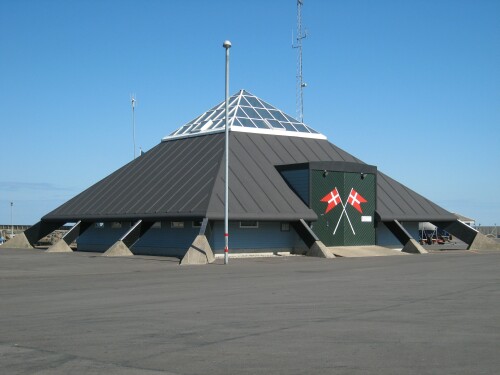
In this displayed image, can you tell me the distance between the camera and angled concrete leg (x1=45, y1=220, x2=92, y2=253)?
4113 cm

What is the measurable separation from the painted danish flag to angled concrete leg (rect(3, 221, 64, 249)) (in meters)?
19.1

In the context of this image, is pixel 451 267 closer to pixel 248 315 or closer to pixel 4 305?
pixel 248 315

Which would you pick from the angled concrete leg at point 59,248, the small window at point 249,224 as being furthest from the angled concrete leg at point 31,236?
the small window at point 249,224

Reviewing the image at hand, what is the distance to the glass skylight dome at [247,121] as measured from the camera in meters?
45.7

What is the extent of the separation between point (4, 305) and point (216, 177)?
23215 millimetres

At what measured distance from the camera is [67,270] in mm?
26688

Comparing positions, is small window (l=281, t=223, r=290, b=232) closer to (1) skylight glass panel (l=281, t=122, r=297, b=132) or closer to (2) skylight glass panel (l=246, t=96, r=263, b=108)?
(1) skylight glass panel (l=281, t=122, r=297, b=132)

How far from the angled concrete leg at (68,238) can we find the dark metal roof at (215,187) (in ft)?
2.31

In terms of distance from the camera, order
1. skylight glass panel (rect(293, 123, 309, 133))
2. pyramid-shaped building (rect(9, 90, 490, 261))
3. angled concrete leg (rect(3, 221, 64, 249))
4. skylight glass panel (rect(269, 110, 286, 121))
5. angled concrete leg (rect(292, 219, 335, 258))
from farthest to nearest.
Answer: skylight glass panel (rect(269, 110, 286, 121)), skylight glass panel (rect(293, 123, 309, 133)), angled concrete leg (rect(3, 221, 64, 249)), pyramid-shaped building (rect(9, 90, 490, 261)), angled concrete leg (rect(292, 219, 335, 258))

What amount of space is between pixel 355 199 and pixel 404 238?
4.12 m

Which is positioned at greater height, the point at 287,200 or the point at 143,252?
the point at 287,200

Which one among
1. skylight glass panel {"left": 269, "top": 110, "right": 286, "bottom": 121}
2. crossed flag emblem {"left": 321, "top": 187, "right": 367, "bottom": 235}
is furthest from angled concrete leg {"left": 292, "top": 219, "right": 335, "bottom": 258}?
skylight glass panel {"left": 269, "top": 110, "right": 286, "bottom": 121}

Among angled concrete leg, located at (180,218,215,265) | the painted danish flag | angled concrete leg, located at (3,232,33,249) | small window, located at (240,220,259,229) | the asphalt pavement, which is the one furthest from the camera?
angled concrete leg, located at (3,232,33,249)

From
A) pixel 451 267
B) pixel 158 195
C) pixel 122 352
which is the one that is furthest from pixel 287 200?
pixel 122 352
